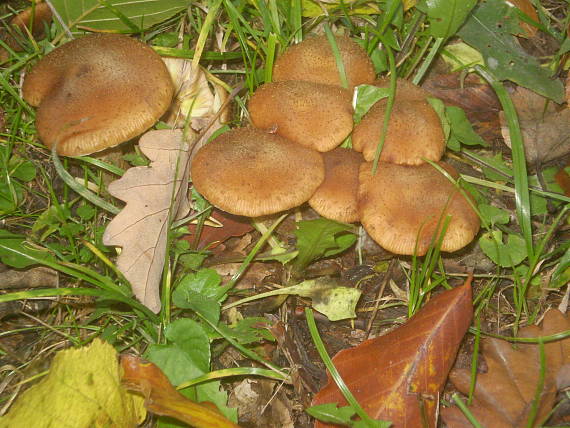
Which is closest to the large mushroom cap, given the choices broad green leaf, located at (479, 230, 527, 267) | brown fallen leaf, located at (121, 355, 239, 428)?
broad green leaf, located at (479, 230, 527, 267)

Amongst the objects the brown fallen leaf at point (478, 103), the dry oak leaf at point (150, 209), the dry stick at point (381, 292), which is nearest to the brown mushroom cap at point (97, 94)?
the dry oak leaf at point (150, 209)

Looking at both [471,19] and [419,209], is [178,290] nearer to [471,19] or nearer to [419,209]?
[419,209]

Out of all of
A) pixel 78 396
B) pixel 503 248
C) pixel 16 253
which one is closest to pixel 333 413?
pixel 78 396

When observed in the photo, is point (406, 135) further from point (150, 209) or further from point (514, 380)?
point (150, 209)

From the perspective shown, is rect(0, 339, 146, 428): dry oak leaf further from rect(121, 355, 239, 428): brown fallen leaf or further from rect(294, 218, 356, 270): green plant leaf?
rect(294, 218, 356, 270): green plant leaf

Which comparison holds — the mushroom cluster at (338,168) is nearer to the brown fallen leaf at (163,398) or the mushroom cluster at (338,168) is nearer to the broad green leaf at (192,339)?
the broad green leaf at (192,339)
